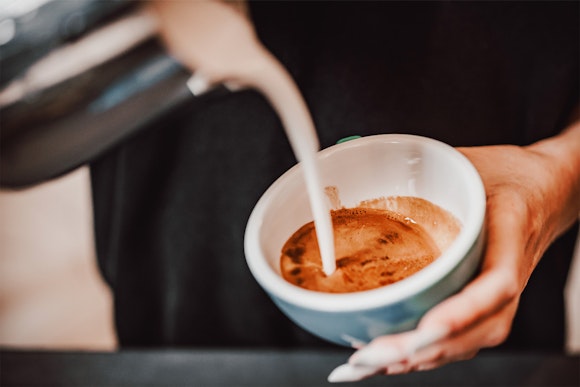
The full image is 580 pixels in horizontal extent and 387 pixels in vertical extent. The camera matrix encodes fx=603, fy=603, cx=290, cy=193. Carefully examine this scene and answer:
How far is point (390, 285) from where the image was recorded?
1.11 ft

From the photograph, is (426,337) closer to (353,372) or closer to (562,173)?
(353,372)

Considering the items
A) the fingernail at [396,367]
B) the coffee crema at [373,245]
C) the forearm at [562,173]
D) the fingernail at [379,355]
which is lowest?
the forearm at [562,173]

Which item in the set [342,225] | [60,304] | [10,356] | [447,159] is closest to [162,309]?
[10,356]

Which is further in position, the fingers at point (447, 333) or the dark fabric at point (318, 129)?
the dark fabric at point (318, 129)

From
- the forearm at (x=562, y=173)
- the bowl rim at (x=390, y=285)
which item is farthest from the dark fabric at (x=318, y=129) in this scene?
the bowl rim at (x=390, y=285)

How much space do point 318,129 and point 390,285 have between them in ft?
0.83

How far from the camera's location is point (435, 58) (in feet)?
1.81

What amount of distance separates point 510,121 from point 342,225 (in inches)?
9.0

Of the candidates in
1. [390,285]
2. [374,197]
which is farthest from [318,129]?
[390,285]

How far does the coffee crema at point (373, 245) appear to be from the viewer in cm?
40

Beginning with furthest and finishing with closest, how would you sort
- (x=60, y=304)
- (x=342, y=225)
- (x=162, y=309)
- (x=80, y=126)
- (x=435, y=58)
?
(x=60, y=304), (x=162, y=309), (x=435, y=58), (x=342, y=225), (x=80, y=126)

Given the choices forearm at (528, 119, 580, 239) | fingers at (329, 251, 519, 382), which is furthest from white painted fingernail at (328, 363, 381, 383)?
forearm at (528, 119, 580, 239)

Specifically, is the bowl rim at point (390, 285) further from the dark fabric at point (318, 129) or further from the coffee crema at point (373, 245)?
the dark fabric at point (318, 129)

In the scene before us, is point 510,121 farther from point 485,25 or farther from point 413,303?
point 413,303
